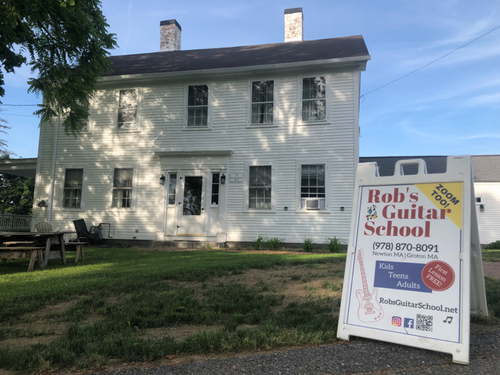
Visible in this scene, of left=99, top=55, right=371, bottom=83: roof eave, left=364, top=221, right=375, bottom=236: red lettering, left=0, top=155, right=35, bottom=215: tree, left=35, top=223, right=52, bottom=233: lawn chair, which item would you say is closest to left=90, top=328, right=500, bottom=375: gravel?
left=364, top=221, right=375, bottom=236: red lettering

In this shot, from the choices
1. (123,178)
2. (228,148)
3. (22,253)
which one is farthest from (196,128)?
(22,253)

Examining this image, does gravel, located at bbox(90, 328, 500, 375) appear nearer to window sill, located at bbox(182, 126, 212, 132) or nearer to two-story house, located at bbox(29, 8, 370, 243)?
two-story house, located at bbox(29, 8, 370, 243)

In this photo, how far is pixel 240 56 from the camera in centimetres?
1431

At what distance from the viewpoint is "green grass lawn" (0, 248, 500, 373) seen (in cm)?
267

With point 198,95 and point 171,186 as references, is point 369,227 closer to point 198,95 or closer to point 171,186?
point 171,186

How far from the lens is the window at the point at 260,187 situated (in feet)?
39.9

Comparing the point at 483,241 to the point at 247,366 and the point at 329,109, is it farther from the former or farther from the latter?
the point at 247,366

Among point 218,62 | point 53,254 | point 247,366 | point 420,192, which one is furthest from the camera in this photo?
point 218,62

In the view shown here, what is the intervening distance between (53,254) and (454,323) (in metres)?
7.25

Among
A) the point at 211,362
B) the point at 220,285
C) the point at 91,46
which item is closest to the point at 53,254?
the point at 220,285

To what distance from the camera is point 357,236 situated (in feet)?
10.2

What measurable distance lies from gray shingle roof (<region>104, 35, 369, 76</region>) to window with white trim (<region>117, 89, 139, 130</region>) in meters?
0.92

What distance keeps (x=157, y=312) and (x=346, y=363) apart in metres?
2.03

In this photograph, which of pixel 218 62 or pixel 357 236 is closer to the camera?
pixel 357 236
